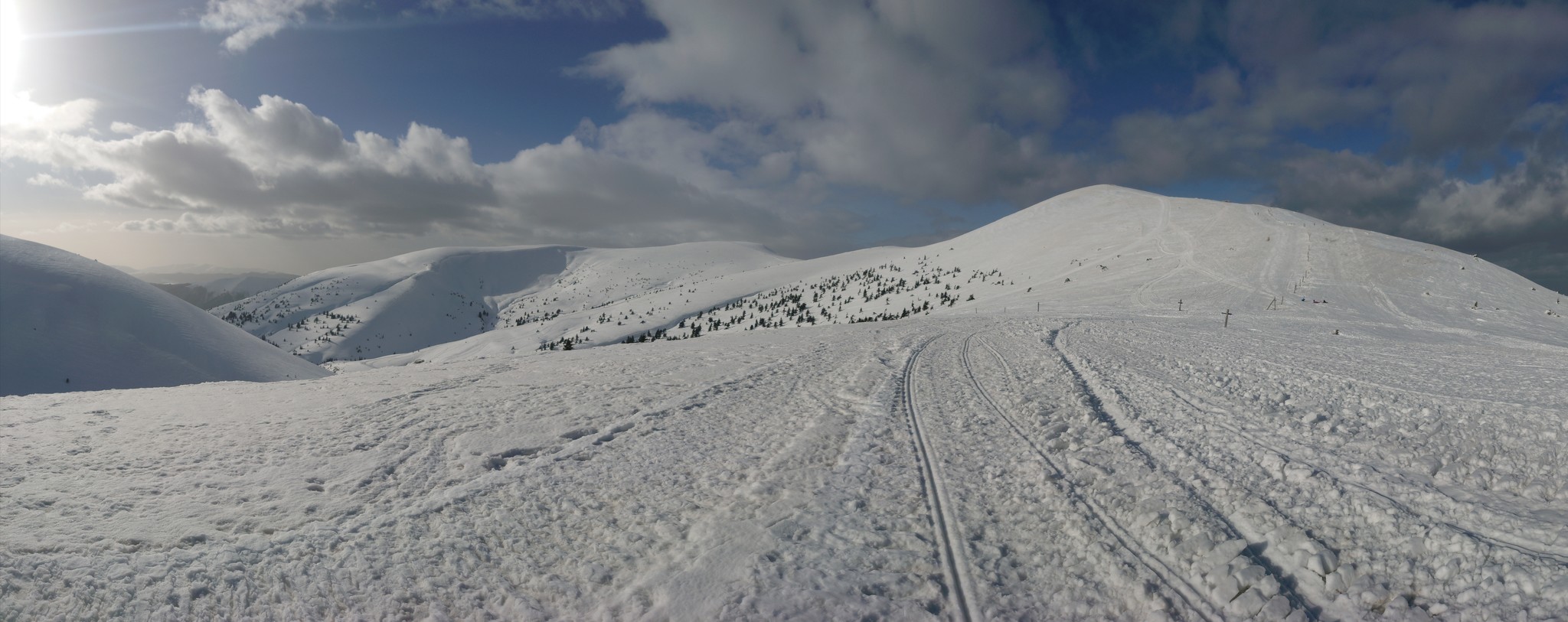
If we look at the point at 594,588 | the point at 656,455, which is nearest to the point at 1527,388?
the point at 656,455

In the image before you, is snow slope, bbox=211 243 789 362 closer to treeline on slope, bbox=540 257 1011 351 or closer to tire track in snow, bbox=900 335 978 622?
treeline on slope, bbox=540 257 1011 351

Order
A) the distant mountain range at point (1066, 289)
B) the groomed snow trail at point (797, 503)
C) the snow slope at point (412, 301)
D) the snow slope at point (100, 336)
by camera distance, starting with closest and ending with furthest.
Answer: the groomed snow trail at point (797, 503), the snow slope at point (100, 336), the distant mountain range at point (1066, 289), the snow slope at point (412, 301)

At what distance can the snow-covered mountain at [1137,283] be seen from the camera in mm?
32781

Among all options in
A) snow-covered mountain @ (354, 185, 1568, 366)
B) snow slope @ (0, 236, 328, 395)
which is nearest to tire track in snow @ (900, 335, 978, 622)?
snow slope @ (0, 236, 328, 395)

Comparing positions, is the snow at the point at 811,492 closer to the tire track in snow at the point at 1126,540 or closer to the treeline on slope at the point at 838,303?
the tire track in snow at the point at 1126,540

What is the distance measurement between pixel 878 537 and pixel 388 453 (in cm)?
584

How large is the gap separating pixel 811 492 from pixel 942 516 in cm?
130

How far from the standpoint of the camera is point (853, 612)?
4141 mm

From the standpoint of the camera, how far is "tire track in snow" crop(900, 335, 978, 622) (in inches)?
170

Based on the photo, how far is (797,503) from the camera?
577cm

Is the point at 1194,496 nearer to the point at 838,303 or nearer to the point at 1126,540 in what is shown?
the point at 1126,540

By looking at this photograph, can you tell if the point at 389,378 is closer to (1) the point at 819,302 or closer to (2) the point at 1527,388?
(2) the point at 1527,388

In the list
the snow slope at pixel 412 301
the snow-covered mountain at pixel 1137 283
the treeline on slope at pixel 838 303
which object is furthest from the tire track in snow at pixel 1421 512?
the snow slope at pixel 412 301

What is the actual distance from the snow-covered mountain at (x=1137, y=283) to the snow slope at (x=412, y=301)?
6195 centimetres
